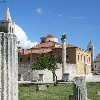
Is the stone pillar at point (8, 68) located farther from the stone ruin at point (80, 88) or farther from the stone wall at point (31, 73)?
the stone wall at point (31, 73)

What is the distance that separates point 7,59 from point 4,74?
43cm

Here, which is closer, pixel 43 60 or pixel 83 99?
pixel 83 99

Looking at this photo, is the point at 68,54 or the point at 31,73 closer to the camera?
the point at 31,73

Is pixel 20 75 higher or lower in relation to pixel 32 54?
lower

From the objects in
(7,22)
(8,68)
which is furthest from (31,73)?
(7,22)

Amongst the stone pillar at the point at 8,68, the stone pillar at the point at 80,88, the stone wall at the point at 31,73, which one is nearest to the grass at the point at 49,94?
the stone pillar at the point at 80,88

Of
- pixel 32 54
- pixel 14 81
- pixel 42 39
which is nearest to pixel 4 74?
pixel 14 81

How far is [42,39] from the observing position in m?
68.1

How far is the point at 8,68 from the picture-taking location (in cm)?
779

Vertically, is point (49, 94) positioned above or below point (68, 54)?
below

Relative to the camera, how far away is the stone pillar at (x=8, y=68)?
7688 millimetres

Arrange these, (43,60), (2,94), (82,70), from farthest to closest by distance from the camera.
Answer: (82,70) < (43,60) < (2,94)

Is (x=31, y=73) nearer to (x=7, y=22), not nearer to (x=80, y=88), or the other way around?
(x=80, y=88)

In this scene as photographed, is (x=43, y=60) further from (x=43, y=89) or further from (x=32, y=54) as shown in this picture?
(x=32, y=54)
